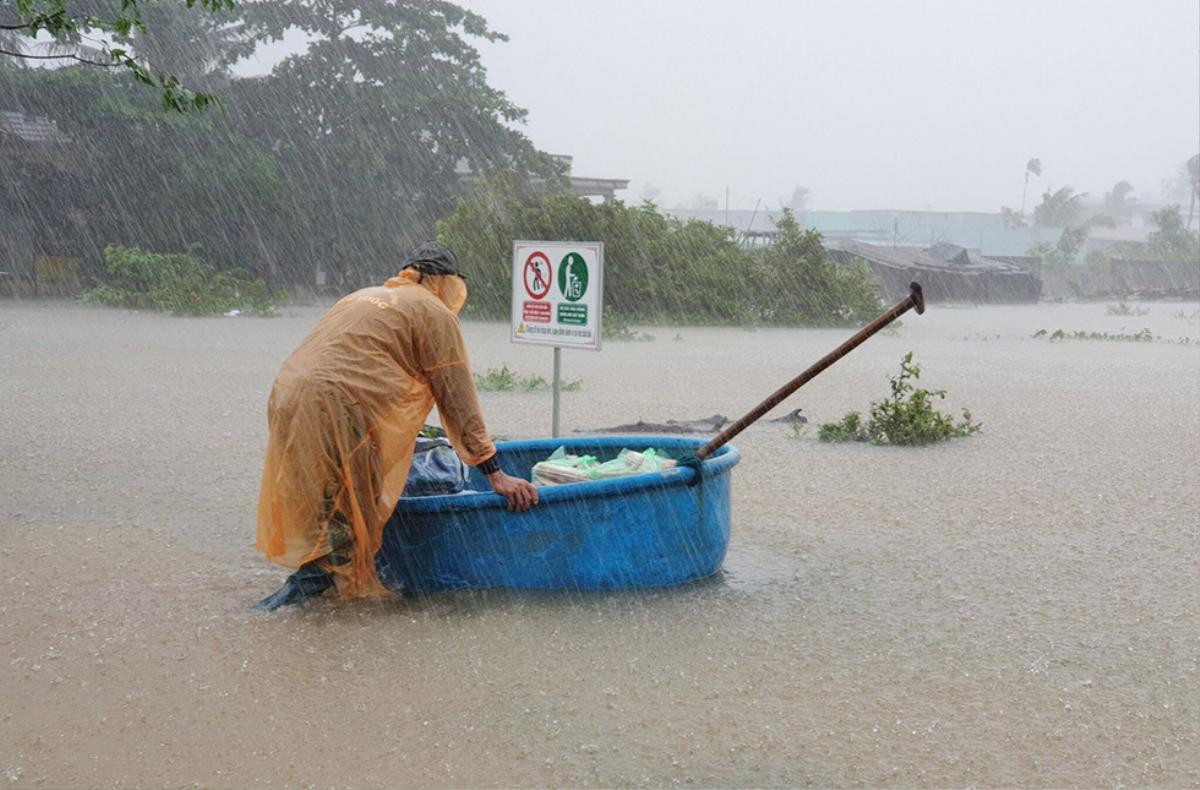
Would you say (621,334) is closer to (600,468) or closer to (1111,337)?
(1111,337)

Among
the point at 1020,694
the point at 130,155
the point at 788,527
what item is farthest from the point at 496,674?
the point at 130,155

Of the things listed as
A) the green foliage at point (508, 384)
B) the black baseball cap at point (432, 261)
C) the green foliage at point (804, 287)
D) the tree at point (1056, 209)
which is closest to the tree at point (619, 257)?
the green foliage at point (804, 287)

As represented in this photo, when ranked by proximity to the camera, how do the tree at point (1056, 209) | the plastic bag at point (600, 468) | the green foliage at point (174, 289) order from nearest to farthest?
1. the plastic bag at point (600, 468)
2. the green foliage at point (174, 289)
3. the tree at point (1056, 209)

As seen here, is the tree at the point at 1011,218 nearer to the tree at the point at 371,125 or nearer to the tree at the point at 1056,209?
the tree at the point at 1056,209

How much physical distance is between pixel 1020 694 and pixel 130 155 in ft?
75.6

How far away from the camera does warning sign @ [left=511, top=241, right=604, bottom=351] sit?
22.7 feet

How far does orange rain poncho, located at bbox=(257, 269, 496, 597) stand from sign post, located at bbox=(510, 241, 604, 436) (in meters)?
2.32

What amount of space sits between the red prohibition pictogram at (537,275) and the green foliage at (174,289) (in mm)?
14456

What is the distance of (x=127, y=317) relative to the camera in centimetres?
1962

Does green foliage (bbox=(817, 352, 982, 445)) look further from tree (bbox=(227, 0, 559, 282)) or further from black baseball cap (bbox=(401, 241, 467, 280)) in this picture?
tree (bbox=(227, 0, 559, 282))

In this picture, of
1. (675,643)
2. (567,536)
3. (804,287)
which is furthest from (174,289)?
(675,643)

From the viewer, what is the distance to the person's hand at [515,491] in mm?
4551

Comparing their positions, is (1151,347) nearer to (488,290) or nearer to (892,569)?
(488,290)

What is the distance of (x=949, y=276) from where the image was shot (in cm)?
3712
